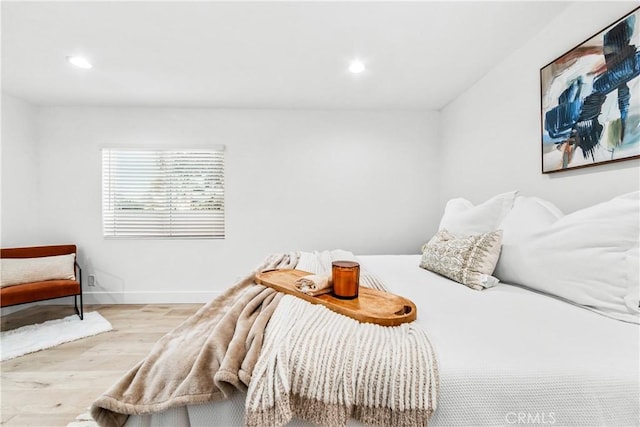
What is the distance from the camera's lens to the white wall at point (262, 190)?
3.43 m

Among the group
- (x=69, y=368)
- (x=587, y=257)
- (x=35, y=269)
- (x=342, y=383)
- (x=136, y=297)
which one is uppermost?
(x=587, y=257)

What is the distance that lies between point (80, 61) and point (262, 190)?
78.6 inches

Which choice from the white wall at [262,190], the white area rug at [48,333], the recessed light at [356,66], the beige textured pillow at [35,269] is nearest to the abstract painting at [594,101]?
the recessed light at [356,66]

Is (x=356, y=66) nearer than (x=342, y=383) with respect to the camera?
No

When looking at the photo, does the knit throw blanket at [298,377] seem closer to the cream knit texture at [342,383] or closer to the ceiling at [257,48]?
the cream knit texture at [342,383]

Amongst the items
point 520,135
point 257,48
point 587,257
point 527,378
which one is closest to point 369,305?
point 527,378

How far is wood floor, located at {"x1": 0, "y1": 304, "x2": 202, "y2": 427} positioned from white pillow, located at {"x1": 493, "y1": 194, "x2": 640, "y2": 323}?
2607mm

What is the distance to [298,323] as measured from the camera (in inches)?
36.7

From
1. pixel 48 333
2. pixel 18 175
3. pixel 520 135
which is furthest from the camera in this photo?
pixel 18 175

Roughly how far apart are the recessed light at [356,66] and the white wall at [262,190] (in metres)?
1.01

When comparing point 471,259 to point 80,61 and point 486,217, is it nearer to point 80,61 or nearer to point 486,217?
point 486,217

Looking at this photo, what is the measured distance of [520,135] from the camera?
2172 mm

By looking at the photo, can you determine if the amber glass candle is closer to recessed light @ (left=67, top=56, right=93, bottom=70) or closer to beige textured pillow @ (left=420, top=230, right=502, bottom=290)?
beige textured pillow @ (left=420, top=230, right=502, bottom=290)

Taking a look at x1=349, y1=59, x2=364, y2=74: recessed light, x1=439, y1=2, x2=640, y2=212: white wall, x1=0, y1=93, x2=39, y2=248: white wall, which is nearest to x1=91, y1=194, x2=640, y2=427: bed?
x1=439, y1=2, x2=640, y2=212: white wall
